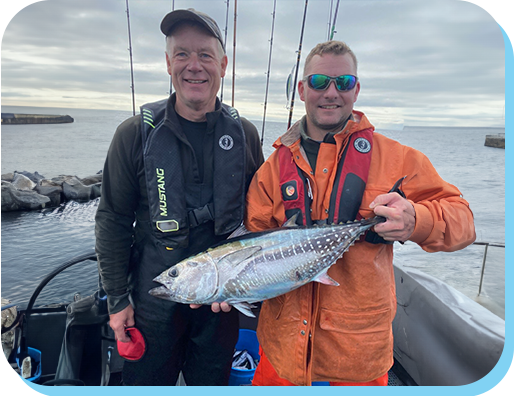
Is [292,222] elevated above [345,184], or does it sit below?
below

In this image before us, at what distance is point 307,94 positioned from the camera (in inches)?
86.2

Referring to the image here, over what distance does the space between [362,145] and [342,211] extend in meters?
0.46

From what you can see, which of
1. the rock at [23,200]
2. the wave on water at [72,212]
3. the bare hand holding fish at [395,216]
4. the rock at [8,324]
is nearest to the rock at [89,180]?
the wave on water at [72,212]

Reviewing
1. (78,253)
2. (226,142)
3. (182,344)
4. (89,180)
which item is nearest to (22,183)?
(89,180)

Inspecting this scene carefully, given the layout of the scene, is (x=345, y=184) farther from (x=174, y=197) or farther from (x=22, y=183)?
(x=22, y=183)

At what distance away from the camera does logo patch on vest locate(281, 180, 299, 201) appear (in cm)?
212

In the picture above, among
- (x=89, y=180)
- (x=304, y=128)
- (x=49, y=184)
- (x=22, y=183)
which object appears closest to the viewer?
(x=304, y=128)

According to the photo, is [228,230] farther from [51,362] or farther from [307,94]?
[51,362]

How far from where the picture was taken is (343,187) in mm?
2051

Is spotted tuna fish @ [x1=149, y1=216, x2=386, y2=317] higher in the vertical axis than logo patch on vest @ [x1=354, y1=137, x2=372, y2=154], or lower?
lower

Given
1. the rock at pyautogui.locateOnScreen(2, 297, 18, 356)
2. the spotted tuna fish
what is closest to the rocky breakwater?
the rock at pyautogui.locateOnScreen(2, 297, 18, 356)

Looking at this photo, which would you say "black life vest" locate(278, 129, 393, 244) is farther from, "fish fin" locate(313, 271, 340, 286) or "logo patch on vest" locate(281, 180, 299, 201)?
"fish fin" locate(313, 271, 340, 286)

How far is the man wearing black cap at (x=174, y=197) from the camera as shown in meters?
2.28

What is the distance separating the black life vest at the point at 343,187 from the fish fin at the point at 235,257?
361 millimetres
